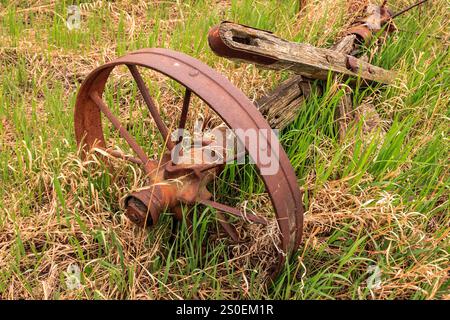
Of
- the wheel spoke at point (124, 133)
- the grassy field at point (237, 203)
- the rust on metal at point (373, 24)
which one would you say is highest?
the rust on metal at point (373, 24)

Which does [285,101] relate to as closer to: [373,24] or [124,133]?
[124,133]

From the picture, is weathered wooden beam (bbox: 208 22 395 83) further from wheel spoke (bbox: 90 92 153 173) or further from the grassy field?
wheel spoke (bbox: 90 92 153 173)

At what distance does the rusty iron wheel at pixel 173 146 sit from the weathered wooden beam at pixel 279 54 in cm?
15

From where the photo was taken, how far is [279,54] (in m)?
2.04

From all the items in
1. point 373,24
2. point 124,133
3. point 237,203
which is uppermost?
point 373,24

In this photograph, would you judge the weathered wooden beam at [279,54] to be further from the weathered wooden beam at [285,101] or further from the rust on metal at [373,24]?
the rust on metal at [373,24]

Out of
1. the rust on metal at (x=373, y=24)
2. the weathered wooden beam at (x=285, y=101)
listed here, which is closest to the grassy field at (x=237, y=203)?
the weathered wooden beam at (x=285, y=101)

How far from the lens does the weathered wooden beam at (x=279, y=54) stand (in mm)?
1801

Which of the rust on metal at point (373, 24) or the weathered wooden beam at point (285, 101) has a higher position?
the rust on metal at point (373, 24)

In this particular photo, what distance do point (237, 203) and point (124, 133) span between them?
599mm

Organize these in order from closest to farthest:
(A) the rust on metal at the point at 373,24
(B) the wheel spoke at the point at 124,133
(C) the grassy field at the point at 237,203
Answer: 1. (C) the grassy field at the point at 237,203
2. (B) the wheel spoke at the point at 124,133
3. (A) the rust on metal at the point at 373,24

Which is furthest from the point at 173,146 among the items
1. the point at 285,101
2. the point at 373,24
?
the point at 373,24
